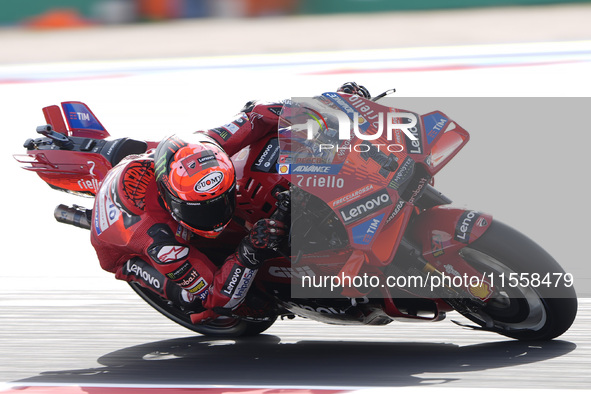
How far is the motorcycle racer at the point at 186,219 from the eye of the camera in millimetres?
3893

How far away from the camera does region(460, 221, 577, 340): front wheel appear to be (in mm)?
3803

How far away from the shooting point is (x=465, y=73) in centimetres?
1102

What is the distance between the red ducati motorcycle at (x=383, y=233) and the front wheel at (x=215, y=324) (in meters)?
0.62

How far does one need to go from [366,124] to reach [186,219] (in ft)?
3.09

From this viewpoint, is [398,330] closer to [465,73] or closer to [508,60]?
[465,73]

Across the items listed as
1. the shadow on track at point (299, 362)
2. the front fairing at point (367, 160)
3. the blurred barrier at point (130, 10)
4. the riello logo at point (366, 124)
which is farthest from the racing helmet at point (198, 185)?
the blurred barrier at point (130, 10)

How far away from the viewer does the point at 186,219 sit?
3965 millimetres

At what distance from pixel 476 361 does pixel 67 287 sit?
3055mm

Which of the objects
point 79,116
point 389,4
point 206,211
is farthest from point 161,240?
point 389,4

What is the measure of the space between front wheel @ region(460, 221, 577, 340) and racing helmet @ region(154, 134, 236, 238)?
1.12 meters

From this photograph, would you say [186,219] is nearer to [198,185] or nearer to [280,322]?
[198,185]

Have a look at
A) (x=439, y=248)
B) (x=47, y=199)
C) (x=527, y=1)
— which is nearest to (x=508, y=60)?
(x=527, y=1)

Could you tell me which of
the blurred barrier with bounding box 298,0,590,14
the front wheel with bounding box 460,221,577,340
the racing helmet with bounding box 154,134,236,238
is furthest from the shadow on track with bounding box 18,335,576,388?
the blurred barrier with bounding box 298,0,590,14

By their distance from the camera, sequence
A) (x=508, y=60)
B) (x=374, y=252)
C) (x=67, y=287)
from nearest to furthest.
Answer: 1. (x=374, y=252)
2. (x=67, y=287)
3. (x=508, y=60)
